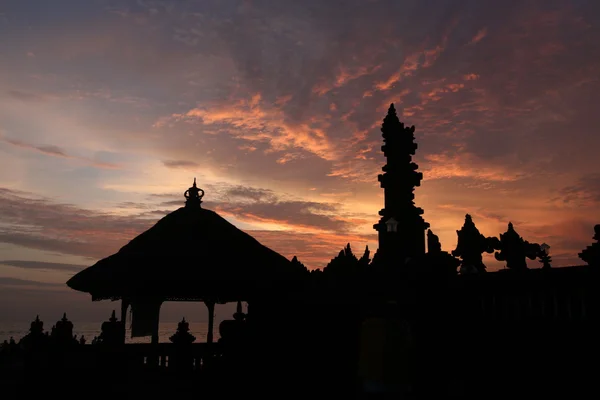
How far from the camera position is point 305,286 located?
23.0ft

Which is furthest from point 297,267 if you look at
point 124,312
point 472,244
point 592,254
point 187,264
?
point 592,254

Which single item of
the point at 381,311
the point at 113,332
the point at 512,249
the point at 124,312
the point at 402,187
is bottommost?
the point at 113,332

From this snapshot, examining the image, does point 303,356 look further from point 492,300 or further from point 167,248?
point 167,248

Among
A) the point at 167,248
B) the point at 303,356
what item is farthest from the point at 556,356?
the point at 167,248

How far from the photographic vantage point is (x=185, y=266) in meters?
10.2

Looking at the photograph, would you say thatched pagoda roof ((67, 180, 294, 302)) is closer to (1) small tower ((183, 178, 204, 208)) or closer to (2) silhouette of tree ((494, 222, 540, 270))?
(1) small tower ((183, 178, 204, 208))

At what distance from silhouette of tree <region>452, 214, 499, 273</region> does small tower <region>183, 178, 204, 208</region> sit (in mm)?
6637

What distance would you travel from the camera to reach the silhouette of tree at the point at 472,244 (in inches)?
403

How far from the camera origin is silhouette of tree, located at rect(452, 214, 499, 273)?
10227mm

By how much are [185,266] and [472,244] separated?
21.4 feet

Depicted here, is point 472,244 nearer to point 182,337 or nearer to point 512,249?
point 512,249

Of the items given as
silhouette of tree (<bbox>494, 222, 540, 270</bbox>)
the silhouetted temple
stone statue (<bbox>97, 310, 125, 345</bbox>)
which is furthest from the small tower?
silhouette of tree (<bbox>494, 222, 540, 270</bbox>)

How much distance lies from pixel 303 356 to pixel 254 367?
0.82 m

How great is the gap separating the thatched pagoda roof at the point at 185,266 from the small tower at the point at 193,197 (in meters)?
0.82
